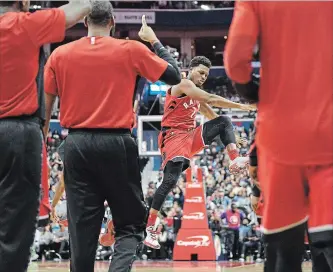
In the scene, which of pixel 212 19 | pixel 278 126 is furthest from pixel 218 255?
pixel 212 19

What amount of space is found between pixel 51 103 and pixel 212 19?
35.0 metres

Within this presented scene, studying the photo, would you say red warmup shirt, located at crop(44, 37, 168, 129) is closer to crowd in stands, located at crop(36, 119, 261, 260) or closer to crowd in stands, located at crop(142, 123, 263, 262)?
crowd in stands, located at crop(36, 119, 261, 260)

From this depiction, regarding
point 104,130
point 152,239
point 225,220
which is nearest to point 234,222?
point 225,220

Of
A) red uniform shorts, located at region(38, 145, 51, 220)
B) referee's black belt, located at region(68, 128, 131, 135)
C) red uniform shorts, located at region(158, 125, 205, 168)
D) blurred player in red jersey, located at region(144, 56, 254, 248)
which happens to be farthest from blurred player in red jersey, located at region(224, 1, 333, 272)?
red uniform shorts, located at region(158, 125, 205, 168)

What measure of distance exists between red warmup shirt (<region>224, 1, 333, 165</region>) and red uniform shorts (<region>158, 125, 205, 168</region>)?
17.9 ft

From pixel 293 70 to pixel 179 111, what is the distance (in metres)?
5.70

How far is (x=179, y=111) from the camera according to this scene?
952cm

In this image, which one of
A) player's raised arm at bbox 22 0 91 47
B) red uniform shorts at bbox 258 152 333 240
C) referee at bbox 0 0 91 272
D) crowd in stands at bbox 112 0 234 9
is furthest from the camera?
crowd in stands at bbox 112 0 234 9

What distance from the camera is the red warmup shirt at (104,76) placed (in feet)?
16.5

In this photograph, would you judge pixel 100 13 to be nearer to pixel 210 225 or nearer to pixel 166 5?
pixel 210 225

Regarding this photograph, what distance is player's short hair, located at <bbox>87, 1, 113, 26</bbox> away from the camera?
16.5ft

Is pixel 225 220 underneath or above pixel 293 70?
underneath

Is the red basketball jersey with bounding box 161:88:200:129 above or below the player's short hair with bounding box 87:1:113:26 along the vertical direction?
below

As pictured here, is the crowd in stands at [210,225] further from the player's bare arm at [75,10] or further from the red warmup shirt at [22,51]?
the player's bare arm at [75,10]
